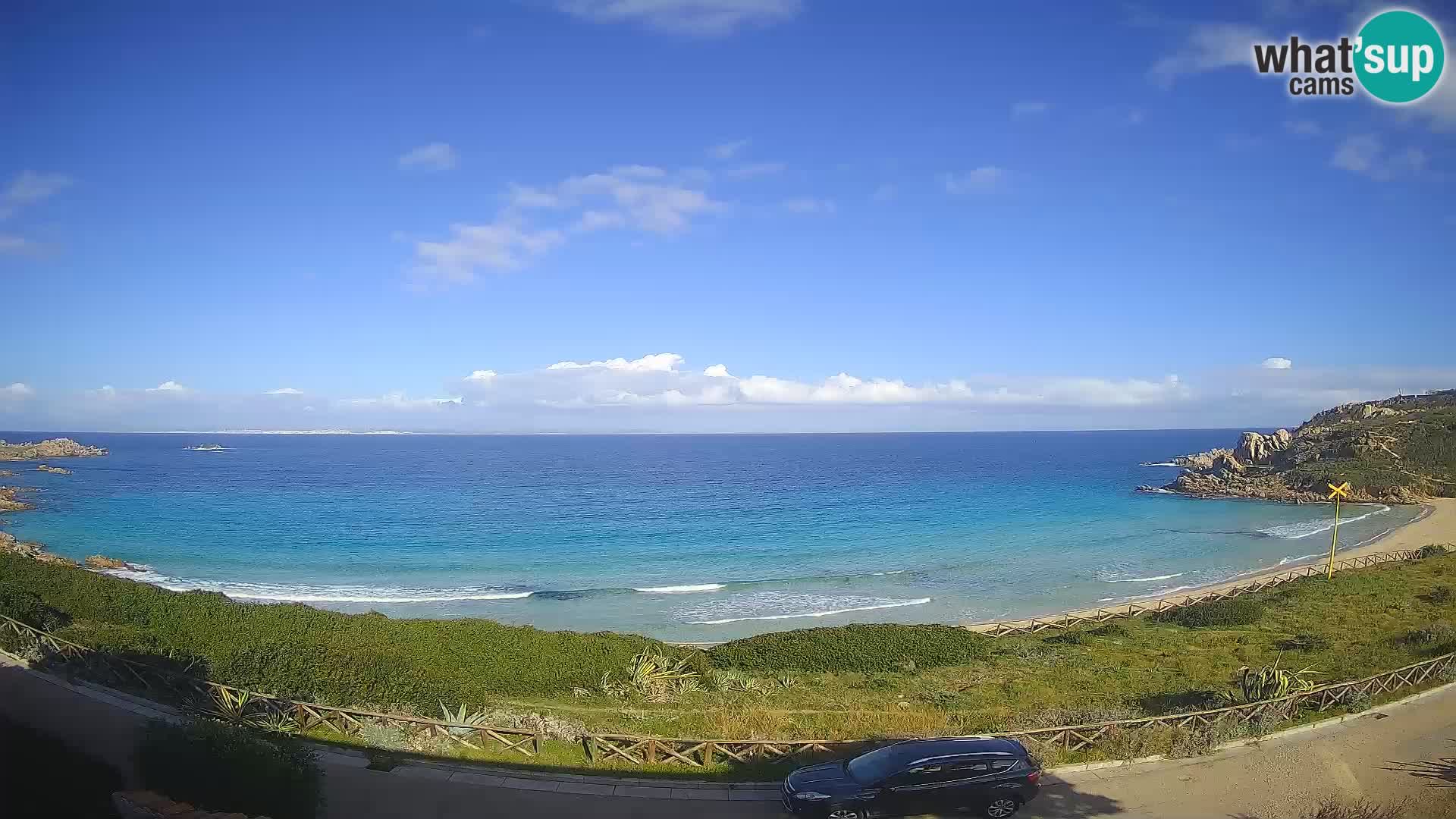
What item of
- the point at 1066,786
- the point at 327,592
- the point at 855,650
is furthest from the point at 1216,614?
the point at 327,592

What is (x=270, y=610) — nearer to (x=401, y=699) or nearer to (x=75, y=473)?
(x=401, y=699)

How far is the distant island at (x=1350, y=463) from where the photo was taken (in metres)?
85.2

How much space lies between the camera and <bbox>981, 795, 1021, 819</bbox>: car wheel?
502 inches

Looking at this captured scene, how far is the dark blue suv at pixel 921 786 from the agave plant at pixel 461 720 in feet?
21.9

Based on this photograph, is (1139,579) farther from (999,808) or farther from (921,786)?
(921,786)

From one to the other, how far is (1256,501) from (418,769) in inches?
3920

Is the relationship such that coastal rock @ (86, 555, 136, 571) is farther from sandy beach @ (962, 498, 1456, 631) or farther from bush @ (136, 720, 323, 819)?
sandy beach @ (962, 498, 1456, 631)

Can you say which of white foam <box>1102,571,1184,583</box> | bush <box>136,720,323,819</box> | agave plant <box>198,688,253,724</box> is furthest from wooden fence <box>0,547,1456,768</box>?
white foam <box>1102,571,1184,583</box>

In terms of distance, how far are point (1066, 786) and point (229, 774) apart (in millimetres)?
13880

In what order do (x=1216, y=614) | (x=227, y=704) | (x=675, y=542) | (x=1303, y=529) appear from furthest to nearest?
(x=1303, y=529)
(x=675, y=542)
(x=1216, y=614)
(x=227, y=704)

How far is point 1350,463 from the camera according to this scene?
3686 inches

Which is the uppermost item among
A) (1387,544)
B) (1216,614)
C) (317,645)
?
(317,645)

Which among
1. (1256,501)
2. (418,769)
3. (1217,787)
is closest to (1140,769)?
(1217,787)

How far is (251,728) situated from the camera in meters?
15.2
